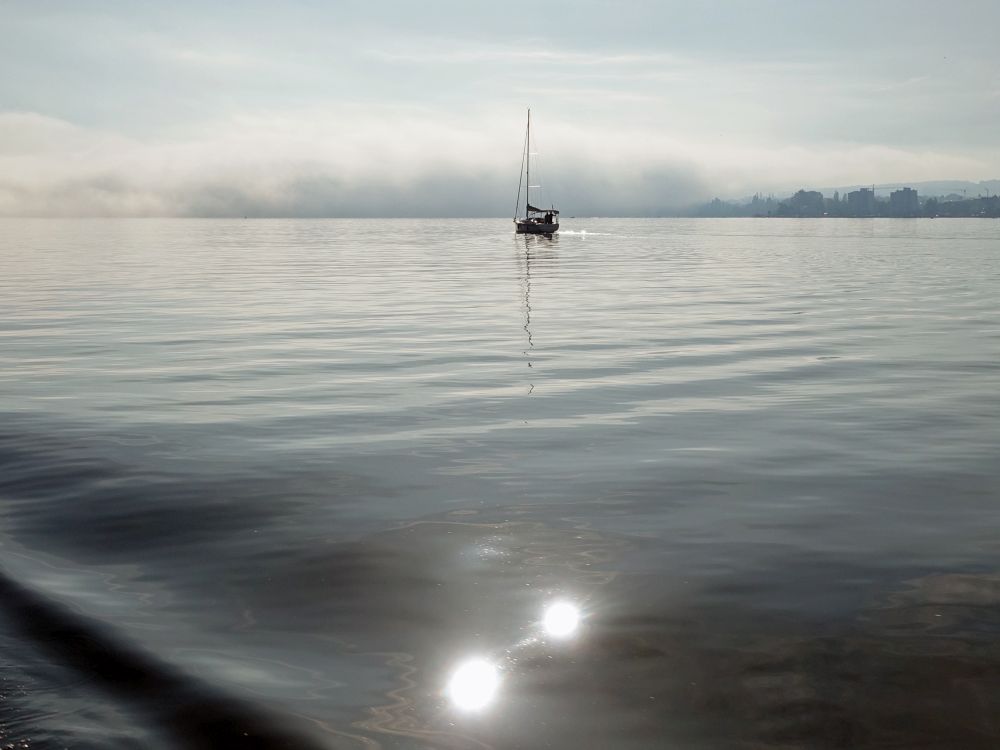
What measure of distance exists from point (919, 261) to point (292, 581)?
7470cm

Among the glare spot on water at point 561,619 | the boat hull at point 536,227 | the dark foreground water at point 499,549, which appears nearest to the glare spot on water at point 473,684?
the dark foreground water at point 499,549

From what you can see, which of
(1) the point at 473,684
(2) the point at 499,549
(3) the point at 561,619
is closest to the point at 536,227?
(2) the point at 499,549

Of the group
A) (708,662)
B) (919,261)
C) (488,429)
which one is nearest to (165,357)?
(488,429)

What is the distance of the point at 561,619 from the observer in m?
7.60

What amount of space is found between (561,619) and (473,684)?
132 cm

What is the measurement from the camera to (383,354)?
76.4 feet

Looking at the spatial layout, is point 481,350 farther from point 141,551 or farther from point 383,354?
point 141,551

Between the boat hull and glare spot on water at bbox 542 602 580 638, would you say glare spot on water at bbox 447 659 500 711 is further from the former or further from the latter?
the boat hull

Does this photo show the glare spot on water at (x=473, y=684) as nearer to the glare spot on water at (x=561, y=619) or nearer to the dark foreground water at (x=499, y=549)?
the dark foreground water at (x=499, y=549)

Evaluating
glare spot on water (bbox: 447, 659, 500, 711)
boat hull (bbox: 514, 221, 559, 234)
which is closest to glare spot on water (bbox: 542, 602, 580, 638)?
glare spot on water (bbox: 447, 659, 500, 711)

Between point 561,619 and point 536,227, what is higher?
point 536,227

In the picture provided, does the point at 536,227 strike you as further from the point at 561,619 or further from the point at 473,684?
the point at 473,684

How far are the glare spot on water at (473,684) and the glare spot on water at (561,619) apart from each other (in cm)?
77

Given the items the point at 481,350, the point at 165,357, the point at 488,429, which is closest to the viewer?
the point at 488,429
